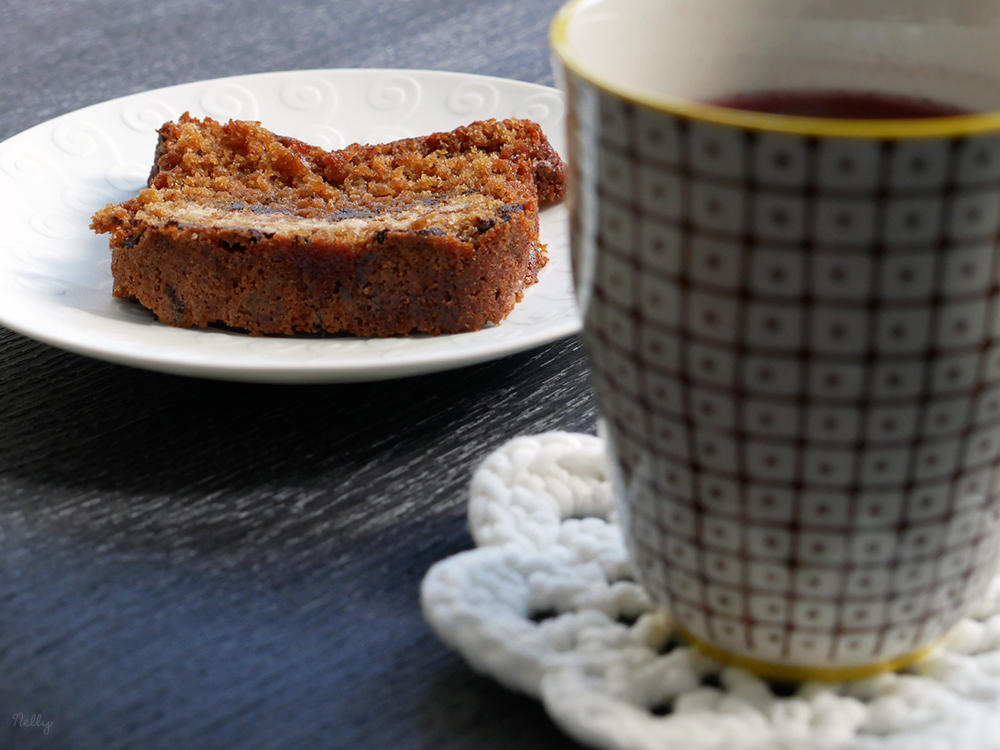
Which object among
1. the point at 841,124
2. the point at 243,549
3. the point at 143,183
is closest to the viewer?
the point at 841,124

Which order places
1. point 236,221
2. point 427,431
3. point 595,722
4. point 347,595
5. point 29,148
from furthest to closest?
point 29,148
point 236,221
point 427,431
point 347,595
point 595,722

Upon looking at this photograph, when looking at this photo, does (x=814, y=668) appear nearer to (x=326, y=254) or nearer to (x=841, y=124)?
(x=841, y=124)

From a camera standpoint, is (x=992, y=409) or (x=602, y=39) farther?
(x=602, y=39)

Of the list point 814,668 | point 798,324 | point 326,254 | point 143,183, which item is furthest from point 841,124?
point 143,183

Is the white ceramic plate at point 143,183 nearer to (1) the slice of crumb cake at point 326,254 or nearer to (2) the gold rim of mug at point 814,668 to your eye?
(1) the slice of crumb cake at point 326,254

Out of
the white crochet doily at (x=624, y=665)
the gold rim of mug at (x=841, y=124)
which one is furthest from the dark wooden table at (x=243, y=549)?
the gold rim of mug at (x=841, y=124)

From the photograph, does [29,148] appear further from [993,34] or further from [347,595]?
[993,34]

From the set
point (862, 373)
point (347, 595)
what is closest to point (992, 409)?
point (862, 373)
